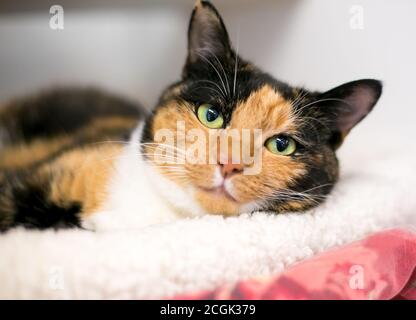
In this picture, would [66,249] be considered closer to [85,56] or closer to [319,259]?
[319,259]

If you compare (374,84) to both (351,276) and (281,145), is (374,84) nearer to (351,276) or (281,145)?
(281,145)

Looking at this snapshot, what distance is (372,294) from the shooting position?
795 mm

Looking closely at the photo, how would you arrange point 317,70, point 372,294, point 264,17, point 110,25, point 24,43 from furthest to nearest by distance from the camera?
point 110,25 < point 24,43 < point 264,17 < point 317,70 < point 372,294

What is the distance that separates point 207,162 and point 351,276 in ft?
1.16

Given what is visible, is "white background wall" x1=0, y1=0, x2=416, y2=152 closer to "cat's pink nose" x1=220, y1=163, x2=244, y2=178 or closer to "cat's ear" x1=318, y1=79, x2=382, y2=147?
"cat's ear" x1=318, y1=79, x2=382, y2=147

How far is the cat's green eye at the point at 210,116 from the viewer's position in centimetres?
92

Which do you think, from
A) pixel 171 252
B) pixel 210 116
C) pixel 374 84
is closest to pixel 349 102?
pixel 374 84

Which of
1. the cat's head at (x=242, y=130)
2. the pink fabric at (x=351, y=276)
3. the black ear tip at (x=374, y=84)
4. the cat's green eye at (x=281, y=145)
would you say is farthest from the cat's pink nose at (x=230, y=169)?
the black ear tip at (x=374, y=84)

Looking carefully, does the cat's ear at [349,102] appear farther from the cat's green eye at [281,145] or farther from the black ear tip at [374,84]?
the cat's green eye at [281,145]

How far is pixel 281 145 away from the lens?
0.92 meters

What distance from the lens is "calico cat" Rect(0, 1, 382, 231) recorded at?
0.89 metres

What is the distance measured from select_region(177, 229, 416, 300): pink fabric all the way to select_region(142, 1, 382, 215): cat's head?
0.16 m

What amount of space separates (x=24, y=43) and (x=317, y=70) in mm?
1122

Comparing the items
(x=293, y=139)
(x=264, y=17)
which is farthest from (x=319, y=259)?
(x=264, y=17)
